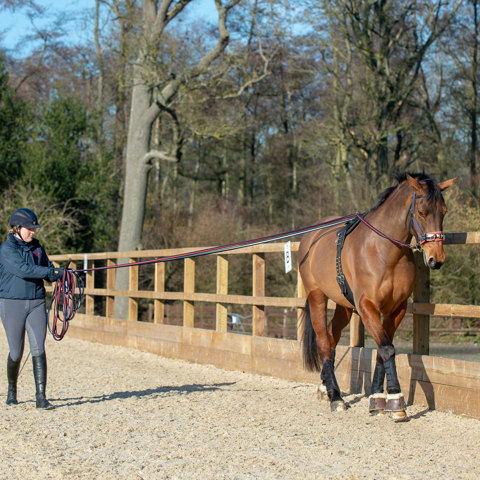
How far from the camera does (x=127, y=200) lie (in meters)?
16.8

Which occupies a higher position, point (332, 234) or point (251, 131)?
point (251, 131)

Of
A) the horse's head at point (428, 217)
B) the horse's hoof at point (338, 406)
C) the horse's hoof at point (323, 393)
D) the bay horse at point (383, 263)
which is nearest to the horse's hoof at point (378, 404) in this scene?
the bay horse at point (383, 263)

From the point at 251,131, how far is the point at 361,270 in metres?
24.5

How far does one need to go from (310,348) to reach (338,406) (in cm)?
88

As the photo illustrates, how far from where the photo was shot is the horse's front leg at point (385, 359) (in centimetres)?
520

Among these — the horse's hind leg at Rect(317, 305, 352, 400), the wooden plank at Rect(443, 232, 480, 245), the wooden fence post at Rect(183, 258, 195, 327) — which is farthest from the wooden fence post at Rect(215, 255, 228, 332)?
the wooden plank at Rect(443, 232, 480, 245)

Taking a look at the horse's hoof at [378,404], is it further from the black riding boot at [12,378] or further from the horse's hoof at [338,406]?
the black riding boot at [12,378]

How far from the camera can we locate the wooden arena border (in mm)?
Result: 5508

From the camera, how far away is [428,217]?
5.00m

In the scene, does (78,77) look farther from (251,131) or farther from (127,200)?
(127,200)

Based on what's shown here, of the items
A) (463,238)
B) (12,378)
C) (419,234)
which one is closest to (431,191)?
(419,234)

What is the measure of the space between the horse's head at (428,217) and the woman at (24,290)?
3068mm

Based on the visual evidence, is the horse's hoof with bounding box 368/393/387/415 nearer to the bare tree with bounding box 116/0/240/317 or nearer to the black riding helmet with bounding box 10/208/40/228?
the black riding helmet with bounding box 10/208/40/228

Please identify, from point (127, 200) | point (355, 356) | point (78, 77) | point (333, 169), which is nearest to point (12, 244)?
point (355, 356)
